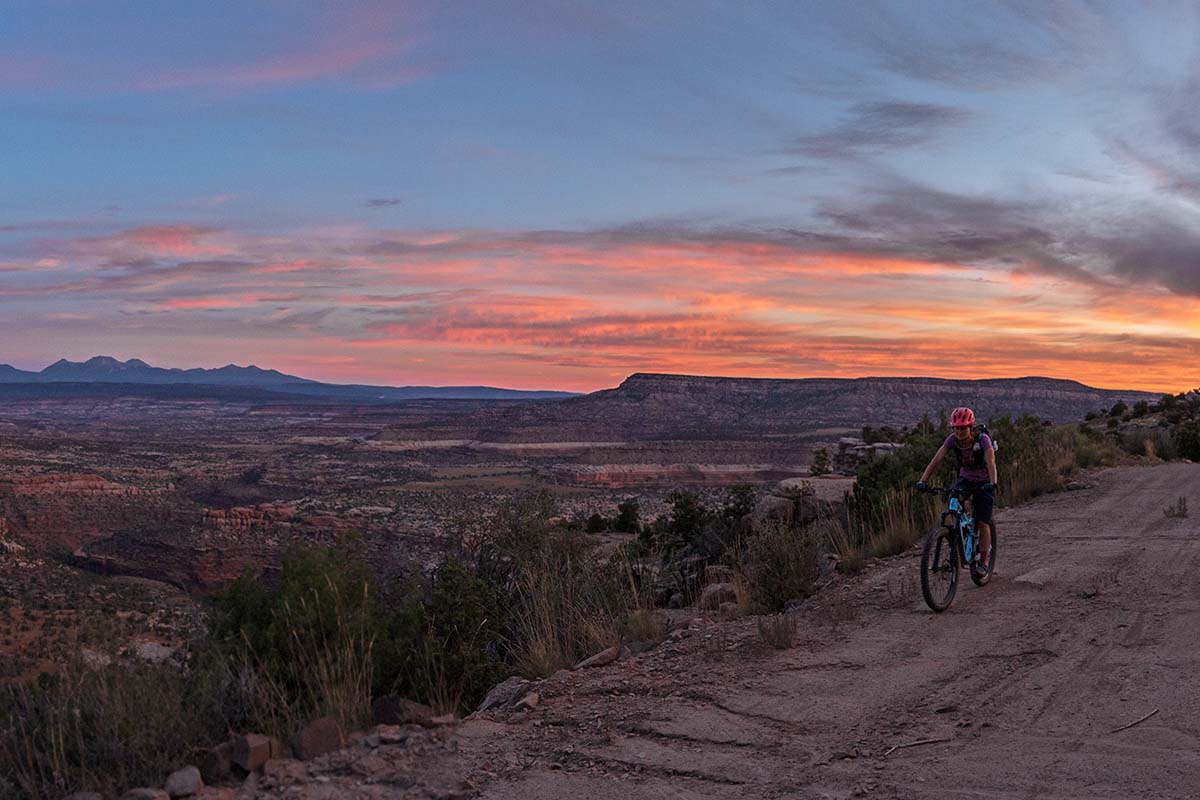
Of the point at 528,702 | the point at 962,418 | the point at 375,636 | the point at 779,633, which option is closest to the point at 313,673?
the point at 375,636

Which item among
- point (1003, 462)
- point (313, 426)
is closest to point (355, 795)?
point (1003, 462)

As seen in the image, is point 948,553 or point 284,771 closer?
point 284,771

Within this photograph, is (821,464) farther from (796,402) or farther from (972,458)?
(796,402)

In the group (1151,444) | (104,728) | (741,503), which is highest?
(1151,444)

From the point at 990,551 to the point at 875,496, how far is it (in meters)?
5.81

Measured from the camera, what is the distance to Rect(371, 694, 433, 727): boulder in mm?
6969

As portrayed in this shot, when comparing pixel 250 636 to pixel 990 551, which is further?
pixel 990 551

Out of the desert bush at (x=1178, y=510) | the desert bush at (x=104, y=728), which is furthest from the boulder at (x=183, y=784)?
the desert bush at (x=1178, y=510)

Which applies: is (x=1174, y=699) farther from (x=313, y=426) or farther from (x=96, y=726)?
(x=313, y=426)

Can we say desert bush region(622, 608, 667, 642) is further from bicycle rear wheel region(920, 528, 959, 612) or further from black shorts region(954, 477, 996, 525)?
black shorts region(954, 477, 996, 525)

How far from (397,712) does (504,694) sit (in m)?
1.28

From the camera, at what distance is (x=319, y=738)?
6402 mm

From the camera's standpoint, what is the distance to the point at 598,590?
10.9 meters

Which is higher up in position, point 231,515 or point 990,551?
point 990,551
